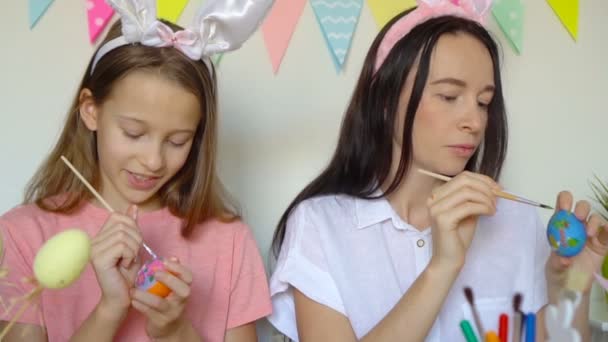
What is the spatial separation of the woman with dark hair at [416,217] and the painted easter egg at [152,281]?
255mm

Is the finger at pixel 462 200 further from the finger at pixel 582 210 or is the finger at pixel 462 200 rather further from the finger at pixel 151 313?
the finger at pixel 151 313

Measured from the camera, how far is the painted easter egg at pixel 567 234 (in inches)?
37.7

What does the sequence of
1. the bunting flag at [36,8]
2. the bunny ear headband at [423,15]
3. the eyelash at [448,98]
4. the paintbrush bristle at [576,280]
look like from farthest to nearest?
the bunting flag at [36,8] → the bunny ear headband at [423,15] → the eyelash at [448,98] → the paintbrush bristle at [576,280]

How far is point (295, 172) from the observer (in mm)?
1525

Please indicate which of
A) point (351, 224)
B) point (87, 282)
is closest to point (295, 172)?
point (351, 224)

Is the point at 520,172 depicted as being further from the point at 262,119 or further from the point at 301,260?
the point at 301,260

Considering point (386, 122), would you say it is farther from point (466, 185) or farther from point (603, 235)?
point (603, 235)

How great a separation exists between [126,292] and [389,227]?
0.47 meters

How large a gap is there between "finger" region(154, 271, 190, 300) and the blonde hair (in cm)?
30

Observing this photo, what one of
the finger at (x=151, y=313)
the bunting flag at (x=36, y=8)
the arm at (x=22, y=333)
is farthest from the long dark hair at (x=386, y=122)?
the bunting flag at (x=36, y=8)

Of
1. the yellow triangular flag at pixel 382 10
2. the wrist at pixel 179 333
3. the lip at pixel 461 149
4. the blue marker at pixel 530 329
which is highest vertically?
the yellow triangular flag at pixel 382 10

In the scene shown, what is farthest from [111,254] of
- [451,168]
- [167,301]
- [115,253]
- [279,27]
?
[279,27]

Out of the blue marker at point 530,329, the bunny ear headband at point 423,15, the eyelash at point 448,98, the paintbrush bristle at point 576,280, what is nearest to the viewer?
the blue marker at point 530,329

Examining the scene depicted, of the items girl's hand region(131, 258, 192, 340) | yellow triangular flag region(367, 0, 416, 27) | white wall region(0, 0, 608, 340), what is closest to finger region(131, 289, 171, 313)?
girl's hand region(131, 258, 192, 340)
